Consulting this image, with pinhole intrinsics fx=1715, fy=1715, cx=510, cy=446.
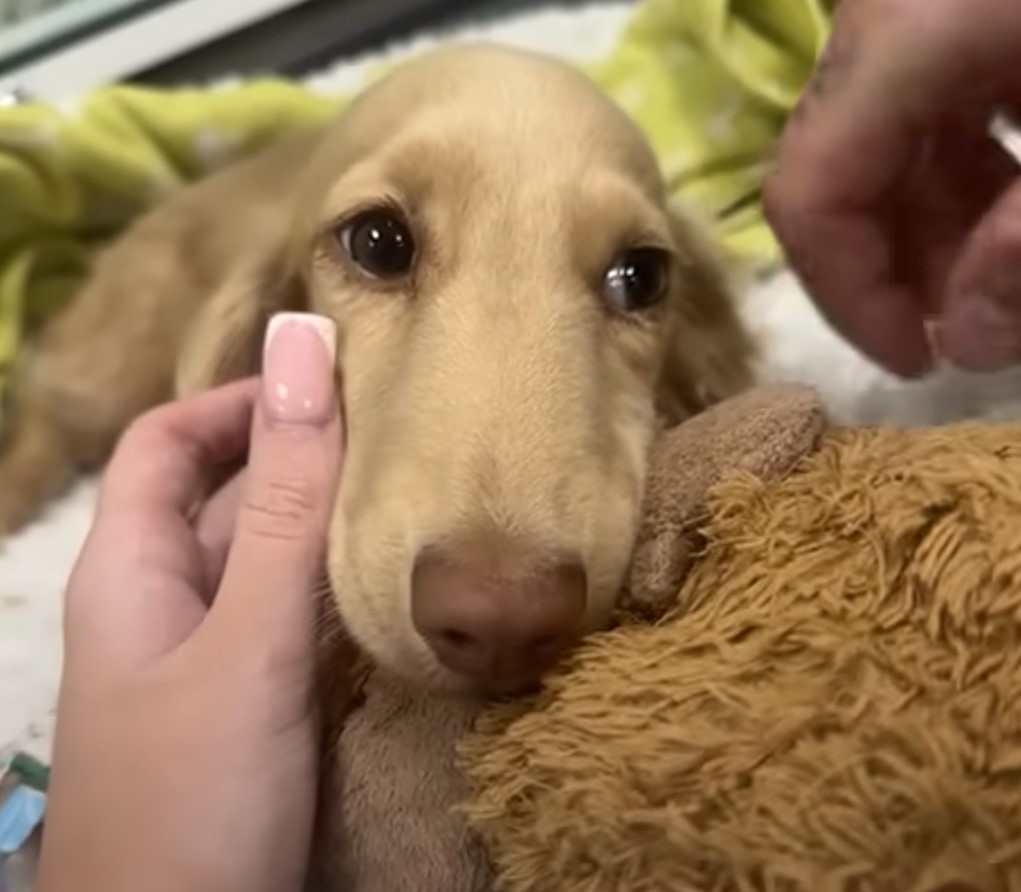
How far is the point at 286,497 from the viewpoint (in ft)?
3.34

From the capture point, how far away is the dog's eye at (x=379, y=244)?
1.18 metres

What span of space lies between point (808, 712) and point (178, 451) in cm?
→ 59

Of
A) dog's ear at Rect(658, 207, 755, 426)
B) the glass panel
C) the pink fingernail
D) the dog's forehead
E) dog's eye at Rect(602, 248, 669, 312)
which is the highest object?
the dog's forehead

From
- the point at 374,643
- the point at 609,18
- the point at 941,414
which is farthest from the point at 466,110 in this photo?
the point at 609,18

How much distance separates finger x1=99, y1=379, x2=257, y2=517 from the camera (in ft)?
3.77

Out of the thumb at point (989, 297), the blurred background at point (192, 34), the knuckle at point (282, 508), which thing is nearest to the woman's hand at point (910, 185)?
the thumb at point (989, 297)

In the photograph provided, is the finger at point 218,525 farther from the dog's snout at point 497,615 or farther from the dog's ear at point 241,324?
the dog's snout at point 497,615

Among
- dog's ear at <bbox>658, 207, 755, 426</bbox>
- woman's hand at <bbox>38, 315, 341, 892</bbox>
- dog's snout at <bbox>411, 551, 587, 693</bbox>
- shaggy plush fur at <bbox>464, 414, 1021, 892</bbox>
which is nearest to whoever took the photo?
shaggy plush fur at <bbox>464, 414, 1021, 892</bbox>

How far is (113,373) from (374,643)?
885 millimetres

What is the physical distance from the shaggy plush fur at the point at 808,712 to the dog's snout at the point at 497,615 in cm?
2

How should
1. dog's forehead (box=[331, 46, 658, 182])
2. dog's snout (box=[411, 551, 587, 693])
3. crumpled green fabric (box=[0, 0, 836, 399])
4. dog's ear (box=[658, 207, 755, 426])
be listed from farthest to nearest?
crumpled green fabric (box=[0, 0, 836, 399]), dog's ear (box=[658, 207, 755, 426]), dog's forehead (box=[331, 46, 658, 182]), dog's snout (box=[411, 551, 587, 693])

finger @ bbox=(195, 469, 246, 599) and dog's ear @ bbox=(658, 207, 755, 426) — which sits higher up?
finger @ bbox=(195, 469, 246, 599)

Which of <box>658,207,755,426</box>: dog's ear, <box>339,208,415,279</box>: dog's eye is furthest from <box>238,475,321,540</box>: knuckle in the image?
<box>658,207,755,426</box>: dog's ear

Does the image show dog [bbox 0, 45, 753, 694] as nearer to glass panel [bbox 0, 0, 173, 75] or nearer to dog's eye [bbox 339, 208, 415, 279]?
dog's eye [bbox 339, 208, 415, 279]
